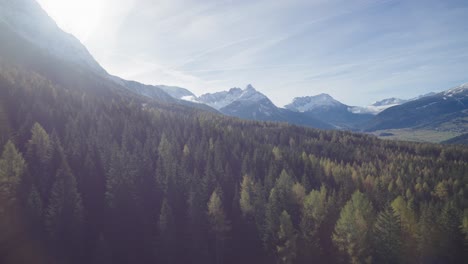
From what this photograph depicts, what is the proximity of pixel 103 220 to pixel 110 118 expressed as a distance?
5360 cm

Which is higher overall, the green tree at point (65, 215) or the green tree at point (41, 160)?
the green tree at point (41, 160)

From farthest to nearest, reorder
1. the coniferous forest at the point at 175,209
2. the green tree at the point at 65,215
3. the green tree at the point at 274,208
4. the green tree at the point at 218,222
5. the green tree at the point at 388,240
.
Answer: the green tree at the point at 218,222 < the green tree at the point at 274,208 < the green tree at the point at 65,215 < the coniferous forest at the point at 175,209 < the green tree at the point at 388,240

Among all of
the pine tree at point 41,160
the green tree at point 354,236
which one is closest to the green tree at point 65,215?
the pine tree at point 41,160

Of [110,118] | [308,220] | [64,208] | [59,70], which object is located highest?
[59,70]

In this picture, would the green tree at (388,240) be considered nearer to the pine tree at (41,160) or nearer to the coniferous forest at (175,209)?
the coniferous forest at (175,209)

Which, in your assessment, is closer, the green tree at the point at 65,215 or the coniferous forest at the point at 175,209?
the coniferous forest at the point at 175,209

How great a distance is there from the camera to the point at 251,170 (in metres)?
91.6

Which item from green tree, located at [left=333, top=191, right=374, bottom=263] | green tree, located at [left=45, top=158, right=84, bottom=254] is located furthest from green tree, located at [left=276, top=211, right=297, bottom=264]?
green tree, located at [left=45, top=158, right=84, bottom=254]

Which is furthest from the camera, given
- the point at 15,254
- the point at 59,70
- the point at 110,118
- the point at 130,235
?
the point at 59,70

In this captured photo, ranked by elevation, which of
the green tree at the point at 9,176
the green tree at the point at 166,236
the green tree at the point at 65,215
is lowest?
the green tree at the point at 166,236

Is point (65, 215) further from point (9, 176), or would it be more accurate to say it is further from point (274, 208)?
point (274, 208)

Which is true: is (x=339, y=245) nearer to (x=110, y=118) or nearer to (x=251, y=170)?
(x=251, y=170)

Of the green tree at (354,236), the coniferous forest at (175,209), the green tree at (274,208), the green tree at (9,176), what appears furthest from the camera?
the green tree at (274,208)

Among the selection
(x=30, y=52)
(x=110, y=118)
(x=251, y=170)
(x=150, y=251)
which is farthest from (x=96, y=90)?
(x=150, y=251)
